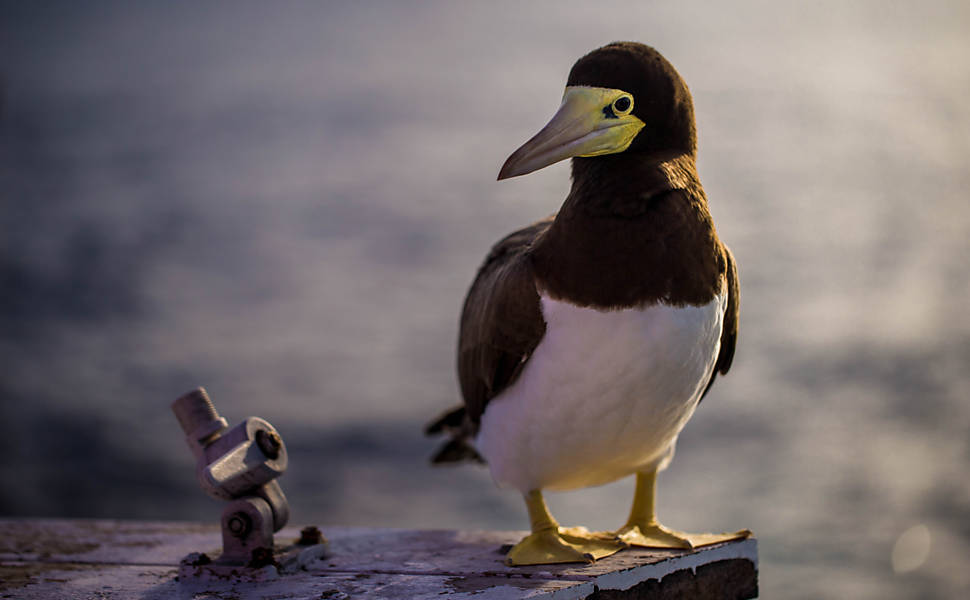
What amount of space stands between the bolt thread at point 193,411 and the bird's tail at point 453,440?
3.35 feet

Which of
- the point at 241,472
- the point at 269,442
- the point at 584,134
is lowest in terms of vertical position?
the point at 241,472

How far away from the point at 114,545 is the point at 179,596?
0.93m

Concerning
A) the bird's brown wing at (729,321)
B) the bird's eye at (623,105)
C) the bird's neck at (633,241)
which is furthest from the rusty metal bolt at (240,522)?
the bird's eye at (623,105)

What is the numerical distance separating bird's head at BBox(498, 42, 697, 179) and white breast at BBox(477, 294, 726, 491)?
0.44 metres

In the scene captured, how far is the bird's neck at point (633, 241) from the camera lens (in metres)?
2.75

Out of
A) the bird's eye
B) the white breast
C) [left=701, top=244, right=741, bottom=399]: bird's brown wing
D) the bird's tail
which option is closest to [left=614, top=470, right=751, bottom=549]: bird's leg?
the white breast

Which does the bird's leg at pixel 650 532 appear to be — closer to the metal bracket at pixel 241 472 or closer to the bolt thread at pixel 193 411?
the metal bracket at pixel 241 472

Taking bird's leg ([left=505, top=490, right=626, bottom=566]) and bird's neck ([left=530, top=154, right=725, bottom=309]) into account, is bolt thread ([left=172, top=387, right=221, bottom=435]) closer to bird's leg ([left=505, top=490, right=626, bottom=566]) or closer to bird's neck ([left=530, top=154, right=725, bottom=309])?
bird's leg ([left=505, top=490, right=626, bottom=566])

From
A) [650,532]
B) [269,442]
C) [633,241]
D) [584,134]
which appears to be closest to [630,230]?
[633,241]

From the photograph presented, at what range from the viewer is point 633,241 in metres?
2.74

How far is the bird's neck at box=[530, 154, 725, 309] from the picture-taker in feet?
9.02

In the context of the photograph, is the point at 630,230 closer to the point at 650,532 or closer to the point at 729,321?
the point at 729,321

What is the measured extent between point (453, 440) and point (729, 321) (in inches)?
52.0

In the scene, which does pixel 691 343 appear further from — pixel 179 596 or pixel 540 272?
pixel 179 596
